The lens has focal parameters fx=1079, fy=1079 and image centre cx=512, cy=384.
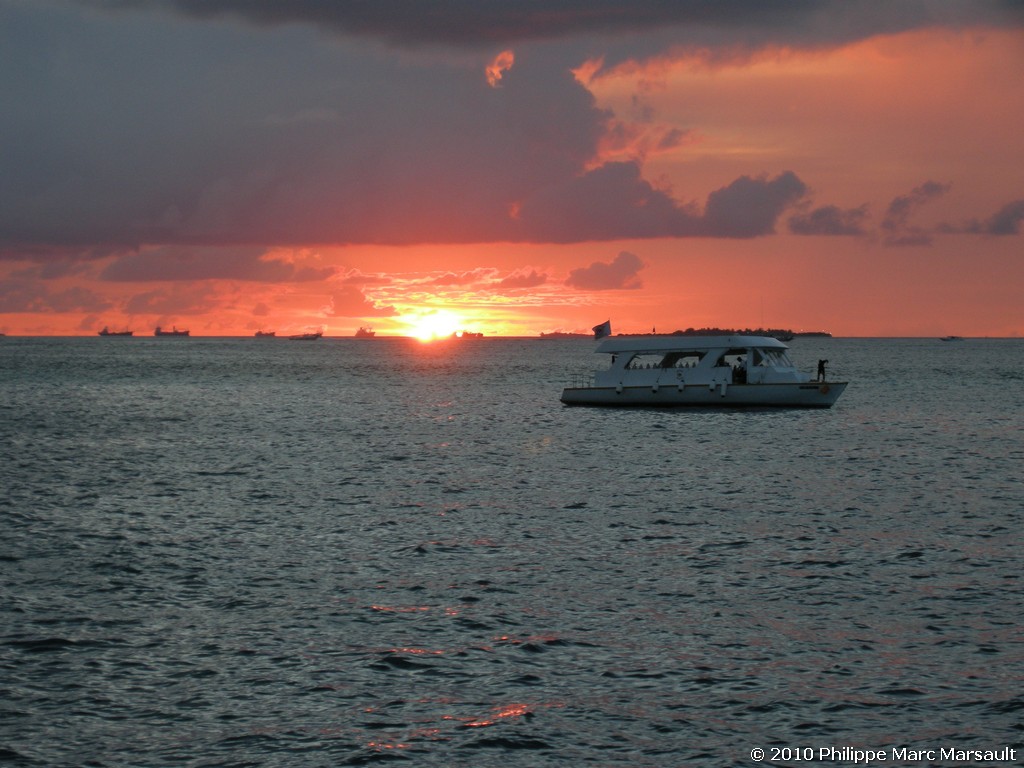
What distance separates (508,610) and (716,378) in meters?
54.4

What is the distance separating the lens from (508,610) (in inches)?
834

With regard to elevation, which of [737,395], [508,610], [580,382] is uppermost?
[580,382]

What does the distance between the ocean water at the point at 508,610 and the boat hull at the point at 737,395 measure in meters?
22.1

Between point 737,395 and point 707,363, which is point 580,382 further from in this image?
point 737,395

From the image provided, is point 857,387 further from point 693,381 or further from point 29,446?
point 29,446

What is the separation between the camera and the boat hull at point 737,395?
71.8 meters

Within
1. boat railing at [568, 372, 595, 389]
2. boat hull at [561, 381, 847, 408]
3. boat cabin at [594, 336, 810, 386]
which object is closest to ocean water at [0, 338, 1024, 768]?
boat hull at [561, 381, 847, 408]

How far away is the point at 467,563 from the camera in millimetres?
25828

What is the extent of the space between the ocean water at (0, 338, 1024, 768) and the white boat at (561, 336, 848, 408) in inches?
889

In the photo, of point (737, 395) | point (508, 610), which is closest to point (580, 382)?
point (737, 395)

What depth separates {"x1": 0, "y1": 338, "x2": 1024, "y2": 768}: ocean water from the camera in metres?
14.8

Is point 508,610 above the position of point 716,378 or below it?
below

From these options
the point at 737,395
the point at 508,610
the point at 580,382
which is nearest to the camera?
the point at 508,610

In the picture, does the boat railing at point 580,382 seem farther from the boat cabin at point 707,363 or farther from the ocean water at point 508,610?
the ocean water at point 508,610
